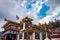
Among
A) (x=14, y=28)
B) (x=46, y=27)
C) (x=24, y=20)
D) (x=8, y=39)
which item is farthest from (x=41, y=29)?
(x=8, y=39)

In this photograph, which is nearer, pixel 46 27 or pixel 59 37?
pixel 59 37

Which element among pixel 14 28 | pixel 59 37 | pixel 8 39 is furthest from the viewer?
pixel 8 39

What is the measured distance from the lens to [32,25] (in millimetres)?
21500

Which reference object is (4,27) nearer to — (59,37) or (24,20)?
(24,20)

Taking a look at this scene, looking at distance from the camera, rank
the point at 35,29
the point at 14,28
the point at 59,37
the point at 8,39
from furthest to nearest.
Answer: the point at 8,39
the point at 14,28
the point at 35,29
the point at 59,37

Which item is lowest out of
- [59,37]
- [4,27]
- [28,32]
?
[59,37]

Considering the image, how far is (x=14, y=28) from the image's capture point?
2266 centimetres

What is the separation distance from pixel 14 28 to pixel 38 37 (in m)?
4.62

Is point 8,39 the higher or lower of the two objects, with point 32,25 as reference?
lower

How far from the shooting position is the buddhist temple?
21281mm

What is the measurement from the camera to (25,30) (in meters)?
21.2

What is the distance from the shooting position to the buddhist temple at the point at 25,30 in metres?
21.3

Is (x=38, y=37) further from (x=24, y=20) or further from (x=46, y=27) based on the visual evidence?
(x=24, y=20)

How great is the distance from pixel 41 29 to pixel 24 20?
3237 mm
